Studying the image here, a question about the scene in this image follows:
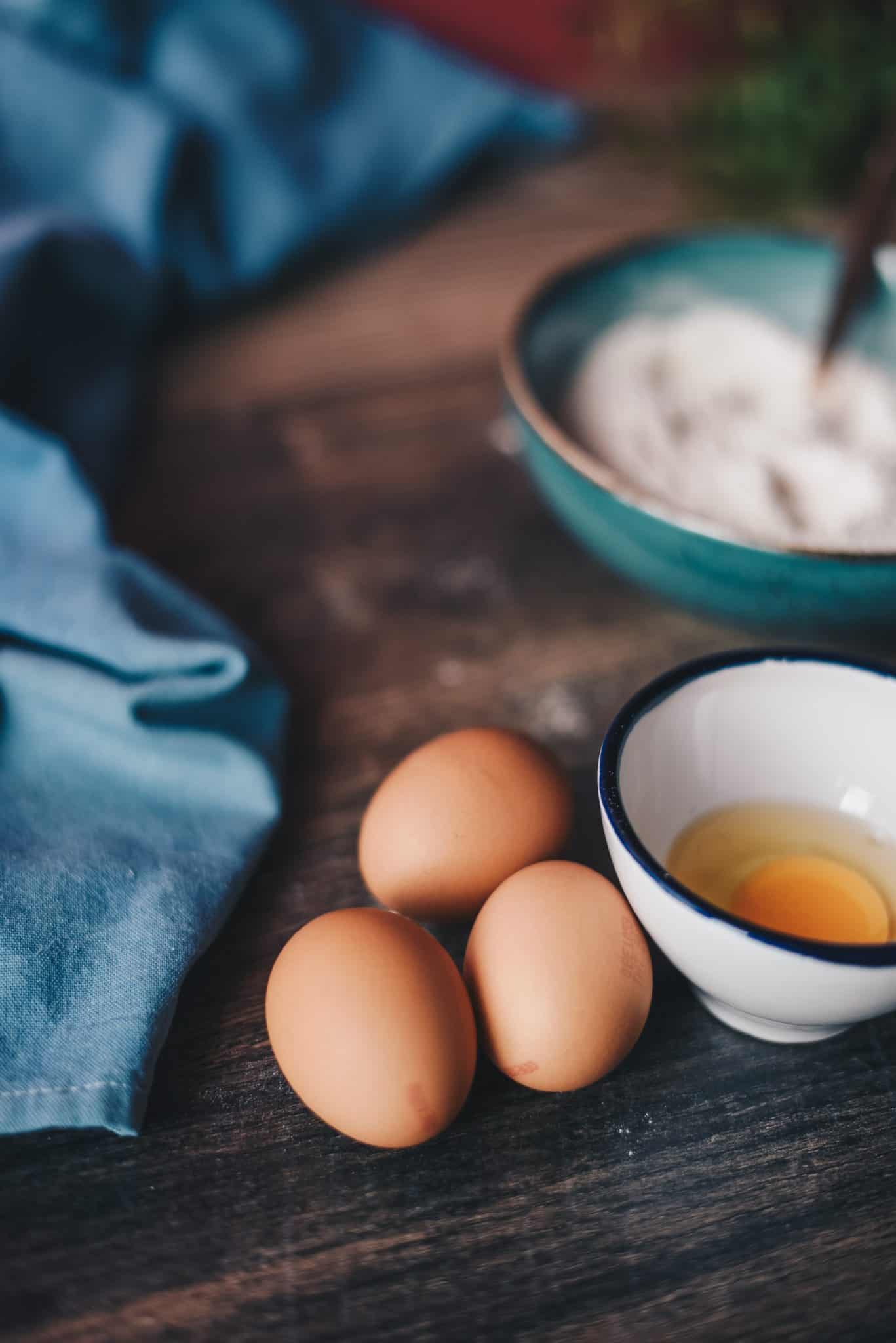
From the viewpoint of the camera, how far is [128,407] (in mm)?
871

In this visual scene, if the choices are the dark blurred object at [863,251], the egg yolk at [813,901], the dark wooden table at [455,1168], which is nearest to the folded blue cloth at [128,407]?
the dark wooden table at [455,1168]

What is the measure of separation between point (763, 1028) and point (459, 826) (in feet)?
0.53

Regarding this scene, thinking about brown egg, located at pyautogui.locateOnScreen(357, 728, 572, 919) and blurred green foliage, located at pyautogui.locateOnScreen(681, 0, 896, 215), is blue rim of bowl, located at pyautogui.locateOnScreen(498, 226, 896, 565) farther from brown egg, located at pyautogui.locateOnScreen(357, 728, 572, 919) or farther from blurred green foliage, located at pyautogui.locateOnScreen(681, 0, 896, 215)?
blurred green foliage, located at pyautogui.locateOnScreen(681, 0, 896, 215)

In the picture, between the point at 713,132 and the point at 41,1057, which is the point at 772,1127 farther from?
the point at 713,132

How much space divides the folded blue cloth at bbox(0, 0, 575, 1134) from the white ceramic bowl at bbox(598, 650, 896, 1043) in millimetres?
205

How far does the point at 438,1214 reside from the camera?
1.42ft

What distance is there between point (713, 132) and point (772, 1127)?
3.51 feet

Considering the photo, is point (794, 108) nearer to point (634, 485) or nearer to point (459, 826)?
point (634, 485)

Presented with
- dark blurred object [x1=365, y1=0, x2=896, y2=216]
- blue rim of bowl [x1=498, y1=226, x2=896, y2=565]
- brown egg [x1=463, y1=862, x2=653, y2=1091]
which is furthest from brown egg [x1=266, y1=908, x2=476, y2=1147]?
dark blurred object [x1=365, y1=0, x2=896, y2=216]

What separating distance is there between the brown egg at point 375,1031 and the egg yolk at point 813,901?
147mm

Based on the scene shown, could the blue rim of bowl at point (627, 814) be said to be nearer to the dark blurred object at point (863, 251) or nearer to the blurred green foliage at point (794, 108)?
the dark blurred object at point (863, 251)

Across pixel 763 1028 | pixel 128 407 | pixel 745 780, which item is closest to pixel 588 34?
pixel 128 407

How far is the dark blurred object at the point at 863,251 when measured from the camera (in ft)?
2.47

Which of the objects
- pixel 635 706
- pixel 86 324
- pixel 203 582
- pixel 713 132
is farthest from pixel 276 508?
pixel 713 132
